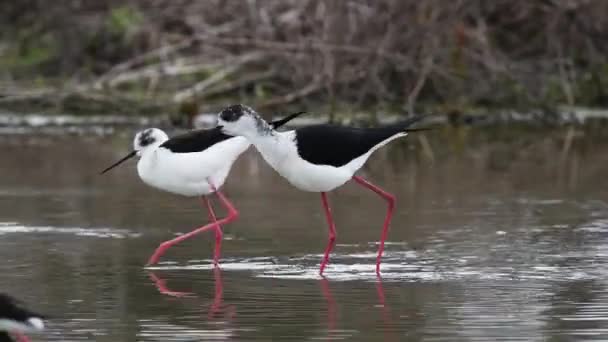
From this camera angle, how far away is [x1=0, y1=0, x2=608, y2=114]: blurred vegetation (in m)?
19.6

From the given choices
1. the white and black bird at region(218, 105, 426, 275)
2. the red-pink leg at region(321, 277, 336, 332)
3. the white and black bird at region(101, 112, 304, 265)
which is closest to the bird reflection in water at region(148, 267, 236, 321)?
the red-pink leg at region(321, 277, 336, 332)

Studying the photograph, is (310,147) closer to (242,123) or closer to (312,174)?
(312,174)

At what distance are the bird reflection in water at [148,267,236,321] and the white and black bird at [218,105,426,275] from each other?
611 millimetres

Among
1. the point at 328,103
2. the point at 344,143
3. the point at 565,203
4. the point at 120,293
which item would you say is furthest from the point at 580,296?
the point at 328,103

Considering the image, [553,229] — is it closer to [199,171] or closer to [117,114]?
[199,171]

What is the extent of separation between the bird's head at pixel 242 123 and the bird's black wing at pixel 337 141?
21cm

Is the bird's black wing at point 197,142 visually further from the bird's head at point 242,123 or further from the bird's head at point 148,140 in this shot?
the bird's head at point 242,123

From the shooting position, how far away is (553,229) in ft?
34.7

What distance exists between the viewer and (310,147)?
871cm

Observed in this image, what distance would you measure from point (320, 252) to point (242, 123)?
117 cm

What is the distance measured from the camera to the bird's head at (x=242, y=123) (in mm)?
8812

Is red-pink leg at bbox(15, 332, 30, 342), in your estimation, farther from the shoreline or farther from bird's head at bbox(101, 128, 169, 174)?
the shoreline

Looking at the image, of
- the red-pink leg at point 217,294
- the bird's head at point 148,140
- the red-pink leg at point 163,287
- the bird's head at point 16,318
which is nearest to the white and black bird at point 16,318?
the bird's head at point 16,318

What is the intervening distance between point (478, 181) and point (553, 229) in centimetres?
315
